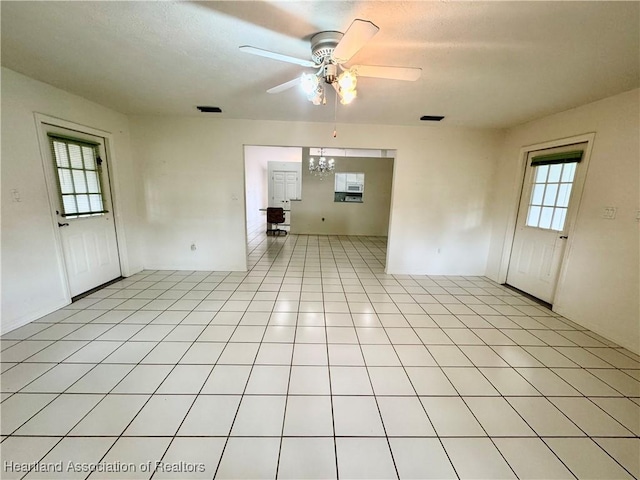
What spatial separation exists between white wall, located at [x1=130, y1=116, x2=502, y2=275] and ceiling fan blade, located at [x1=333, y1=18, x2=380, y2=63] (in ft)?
8.38

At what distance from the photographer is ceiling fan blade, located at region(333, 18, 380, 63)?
3.80 ft

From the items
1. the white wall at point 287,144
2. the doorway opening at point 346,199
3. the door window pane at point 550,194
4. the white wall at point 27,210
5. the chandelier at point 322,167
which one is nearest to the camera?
the white wall at point 27,210

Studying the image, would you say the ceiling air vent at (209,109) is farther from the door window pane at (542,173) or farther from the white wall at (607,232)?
the door window pane at (542,173)

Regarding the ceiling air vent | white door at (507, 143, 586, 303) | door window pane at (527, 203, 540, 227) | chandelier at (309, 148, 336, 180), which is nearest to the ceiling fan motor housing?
the ceiling air vent

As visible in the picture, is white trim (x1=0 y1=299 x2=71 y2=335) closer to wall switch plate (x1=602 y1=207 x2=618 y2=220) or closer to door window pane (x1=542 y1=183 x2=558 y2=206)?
wall switch plate (x1=602 y1=207 x2=618 y2=220)

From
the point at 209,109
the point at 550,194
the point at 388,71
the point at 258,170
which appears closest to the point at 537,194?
the point at 550,194

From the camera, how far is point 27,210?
2477 mm

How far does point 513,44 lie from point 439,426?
8.17ft

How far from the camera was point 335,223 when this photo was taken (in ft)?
25.3

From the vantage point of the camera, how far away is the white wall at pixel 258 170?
901 centimetres

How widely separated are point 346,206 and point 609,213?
554 cm

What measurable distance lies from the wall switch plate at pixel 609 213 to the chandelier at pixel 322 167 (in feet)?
17.9

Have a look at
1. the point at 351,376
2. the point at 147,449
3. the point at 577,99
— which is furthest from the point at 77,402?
the point at 577,99

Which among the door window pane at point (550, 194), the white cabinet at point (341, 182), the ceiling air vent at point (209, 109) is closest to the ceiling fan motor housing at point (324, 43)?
the ceiling air vent at point (209, 109)
